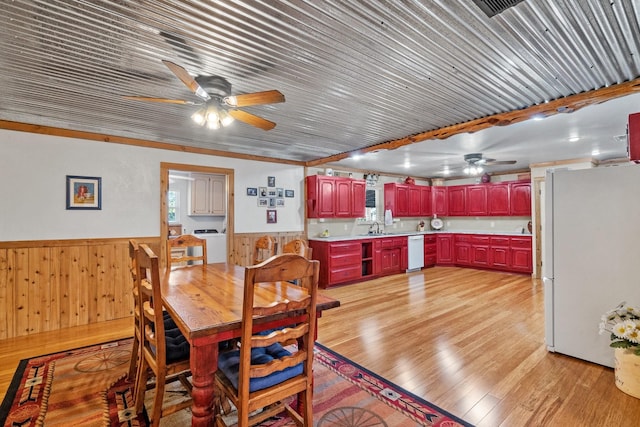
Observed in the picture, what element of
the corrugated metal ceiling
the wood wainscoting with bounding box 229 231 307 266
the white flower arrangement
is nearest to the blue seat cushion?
the corrugated metal ceiling

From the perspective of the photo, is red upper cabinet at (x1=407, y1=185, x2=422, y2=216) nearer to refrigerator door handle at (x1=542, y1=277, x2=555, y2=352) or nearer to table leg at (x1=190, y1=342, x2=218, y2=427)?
refrigerator door handle at (x1=542, y1=277, x2=555, y2=352)

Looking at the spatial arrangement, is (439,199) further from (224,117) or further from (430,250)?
(224,117)

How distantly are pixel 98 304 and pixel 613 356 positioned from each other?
17.6ft

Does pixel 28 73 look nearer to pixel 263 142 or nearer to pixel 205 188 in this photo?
pixel 263 142

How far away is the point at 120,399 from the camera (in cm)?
213

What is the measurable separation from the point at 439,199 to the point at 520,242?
2.17 metres

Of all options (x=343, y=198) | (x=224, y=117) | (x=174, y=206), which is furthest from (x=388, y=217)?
(x=224, y=117)

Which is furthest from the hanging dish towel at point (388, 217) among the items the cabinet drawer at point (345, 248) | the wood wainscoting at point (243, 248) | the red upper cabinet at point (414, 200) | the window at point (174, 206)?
the window at point (174, 206)

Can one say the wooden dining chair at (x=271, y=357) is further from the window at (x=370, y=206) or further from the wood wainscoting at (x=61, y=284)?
the window at (x=370, y=206)

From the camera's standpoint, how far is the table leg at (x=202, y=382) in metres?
1.46

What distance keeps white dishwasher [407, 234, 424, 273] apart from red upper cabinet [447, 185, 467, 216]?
58.7 inches

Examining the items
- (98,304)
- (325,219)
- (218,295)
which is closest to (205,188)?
(325,219)

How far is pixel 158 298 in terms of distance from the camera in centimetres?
164

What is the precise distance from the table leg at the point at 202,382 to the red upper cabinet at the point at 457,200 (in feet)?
24.2
